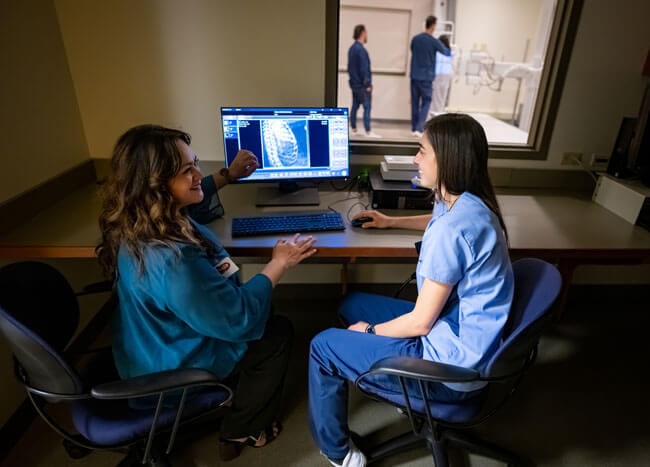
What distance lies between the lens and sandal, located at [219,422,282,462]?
53.1 inches

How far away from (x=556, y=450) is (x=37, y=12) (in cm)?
271

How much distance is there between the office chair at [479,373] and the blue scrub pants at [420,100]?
4.10 m

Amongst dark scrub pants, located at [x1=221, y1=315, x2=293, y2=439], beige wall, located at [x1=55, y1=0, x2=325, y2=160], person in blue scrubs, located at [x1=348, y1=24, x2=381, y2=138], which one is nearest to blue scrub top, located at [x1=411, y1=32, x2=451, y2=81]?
person in blue scrubs, located at [x1=348, y1=24, x2=381, y2=138]

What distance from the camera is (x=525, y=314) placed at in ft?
3.07

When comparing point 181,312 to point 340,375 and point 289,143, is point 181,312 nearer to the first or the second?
point 340,375

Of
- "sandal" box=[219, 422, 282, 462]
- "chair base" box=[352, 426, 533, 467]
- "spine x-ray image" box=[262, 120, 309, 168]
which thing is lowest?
"sandal" box=[219, 422, 282, 462]

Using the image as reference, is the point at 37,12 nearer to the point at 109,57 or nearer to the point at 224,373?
the point at 109,57

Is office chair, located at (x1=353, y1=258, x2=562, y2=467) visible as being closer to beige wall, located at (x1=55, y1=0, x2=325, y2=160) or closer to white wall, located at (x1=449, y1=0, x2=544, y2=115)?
beige wall, located at (x1=55, y1=0, x2=325, y2=160)

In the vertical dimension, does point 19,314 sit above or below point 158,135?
below

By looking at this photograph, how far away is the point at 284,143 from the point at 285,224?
16.5 inches

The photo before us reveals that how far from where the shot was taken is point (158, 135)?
0.93 metres

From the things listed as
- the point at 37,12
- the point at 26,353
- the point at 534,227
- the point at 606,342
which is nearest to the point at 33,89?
the point at 37,12

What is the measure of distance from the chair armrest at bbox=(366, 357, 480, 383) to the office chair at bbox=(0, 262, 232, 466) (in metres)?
0.43

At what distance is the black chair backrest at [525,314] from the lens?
0.87 m
